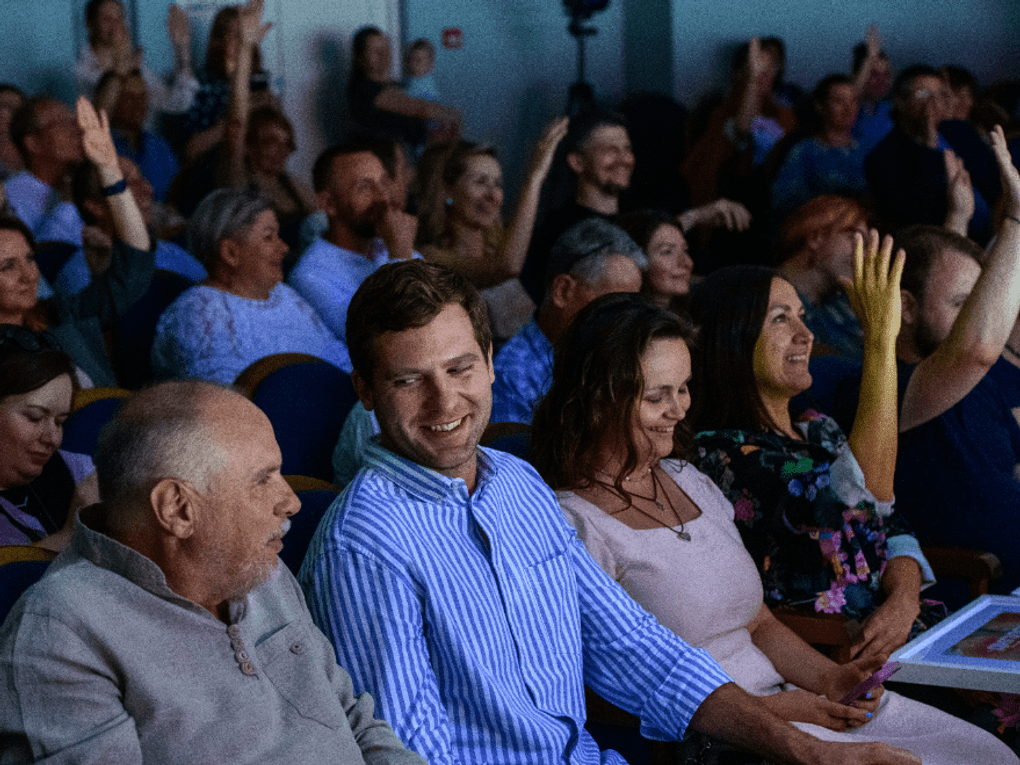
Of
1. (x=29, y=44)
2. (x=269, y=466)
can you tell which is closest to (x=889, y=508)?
(x=269, y=466)

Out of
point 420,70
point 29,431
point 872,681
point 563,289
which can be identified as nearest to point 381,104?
point 420,70

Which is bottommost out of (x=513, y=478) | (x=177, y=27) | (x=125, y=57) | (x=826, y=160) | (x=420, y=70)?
(x=826, y=160)

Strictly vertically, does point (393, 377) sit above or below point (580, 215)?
above

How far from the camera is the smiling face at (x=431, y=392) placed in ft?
5.00

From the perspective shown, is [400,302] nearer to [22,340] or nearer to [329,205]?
[22,340]

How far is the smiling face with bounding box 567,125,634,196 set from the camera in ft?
14.1

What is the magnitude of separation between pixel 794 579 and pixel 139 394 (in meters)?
1.30

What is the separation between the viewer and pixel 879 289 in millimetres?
2102

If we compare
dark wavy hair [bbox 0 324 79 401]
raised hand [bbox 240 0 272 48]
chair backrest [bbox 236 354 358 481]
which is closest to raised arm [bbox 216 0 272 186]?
raised hand [bbox 240 0 272 48]

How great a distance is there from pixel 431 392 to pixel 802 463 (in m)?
0.87

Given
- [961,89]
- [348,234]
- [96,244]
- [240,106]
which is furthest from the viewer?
[961,89]

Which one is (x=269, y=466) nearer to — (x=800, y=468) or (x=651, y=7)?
(x=800, y=468)

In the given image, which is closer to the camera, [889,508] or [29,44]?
[889,508]

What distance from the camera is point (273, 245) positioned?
137 inches
